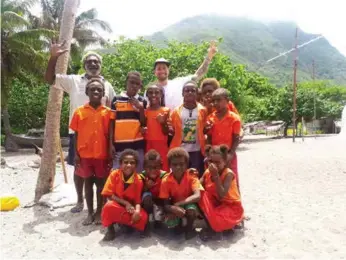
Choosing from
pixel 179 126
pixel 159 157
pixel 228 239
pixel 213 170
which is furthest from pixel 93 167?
pixel 228 239

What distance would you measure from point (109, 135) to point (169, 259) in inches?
69.2

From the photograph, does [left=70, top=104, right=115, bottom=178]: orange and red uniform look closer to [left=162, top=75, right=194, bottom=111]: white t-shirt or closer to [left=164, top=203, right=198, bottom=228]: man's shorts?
[left=162, top=75, right=194, bottom=111]: white t-shirt

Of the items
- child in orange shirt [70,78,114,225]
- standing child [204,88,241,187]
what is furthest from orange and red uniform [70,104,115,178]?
standing child [204,88,241,187]

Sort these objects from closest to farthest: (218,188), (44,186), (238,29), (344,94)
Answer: (218,188)
(44,186)
(344,94)
(238,29)

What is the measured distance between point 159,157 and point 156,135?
0.42 metres

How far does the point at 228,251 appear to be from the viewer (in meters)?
4.05

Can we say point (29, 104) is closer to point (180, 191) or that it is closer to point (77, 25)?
point (77, 25)

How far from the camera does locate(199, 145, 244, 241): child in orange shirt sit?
434cm

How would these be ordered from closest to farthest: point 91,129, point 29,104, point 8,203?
point 91,129, point 8,203, point 29,104

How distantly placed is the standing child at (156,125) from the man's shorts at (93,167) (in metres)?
0.62

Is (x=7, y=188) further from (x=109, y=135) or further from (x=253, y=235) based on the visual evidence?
(x=253, y=235)

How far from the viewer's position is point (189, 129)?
4.73 m

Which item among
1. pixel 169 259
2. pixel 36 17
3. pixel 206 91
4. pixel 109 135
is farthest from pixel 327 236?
pixel 36 17

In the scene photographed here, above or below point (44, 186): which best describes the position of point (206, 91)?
above
